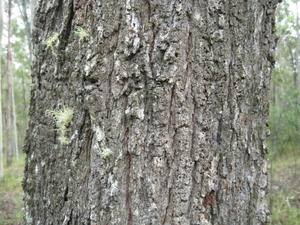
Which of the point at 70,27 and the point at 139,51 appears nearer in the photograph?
the point at 139,51

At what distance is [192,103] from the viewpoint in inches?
55.6

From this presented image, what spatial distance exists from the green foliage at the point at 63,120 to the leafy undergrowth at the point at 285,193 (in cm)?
435

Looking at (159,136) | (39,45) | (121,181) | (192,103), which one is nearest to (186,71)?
(192,103)

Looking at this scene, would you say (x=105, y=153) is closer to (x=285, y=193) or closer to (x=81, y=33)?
(x=81, y=33)

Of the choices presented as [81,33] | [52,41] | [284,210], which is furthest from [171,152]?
[284,210]

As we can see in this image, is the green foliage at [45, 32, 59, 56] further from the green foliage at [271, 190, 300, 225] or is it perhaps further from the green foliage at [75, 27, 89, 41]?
the green foliage at [271, 190, 300, 225]

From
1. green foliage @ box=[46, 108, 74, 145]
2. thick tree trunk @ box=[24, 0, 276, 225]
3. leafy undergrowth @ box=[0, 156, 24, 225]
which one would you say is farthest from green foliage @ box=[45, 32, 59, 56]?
leafy undergrowth @ box=[0, 156, 24, 225]

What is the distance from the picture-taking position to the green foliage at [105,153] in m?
1.42

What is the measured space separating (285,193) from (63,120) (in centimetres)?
658

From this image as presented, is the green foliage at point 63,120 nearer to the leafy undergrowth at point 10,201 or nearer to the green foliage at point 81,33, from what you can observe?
the green foliage at point 81,33

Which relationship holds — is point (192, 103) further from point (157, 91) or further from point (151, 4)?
point (151, 4)

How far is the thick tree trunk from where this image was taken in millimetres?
1398

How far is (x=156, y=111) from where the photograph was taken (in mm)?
1400

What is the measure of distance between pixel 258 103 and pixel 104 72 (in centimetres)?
67
